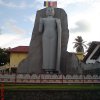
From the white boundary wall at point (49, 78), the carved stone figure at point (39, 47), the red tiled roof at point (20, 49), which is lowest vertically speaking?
the white boundary wall at point (49, 78)

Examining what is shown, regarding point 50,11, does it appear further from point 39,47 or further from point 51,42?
point 39,47

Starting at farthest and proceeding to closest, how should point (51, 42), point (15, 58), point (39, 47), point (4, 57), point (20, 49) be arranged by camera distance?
1. point (20, 49)
2. point (4, 57)
3. point (15, 58)
4. point (39, 47)
5. point (51, 42)

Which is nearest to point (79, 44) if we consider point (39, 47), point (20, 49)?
point (20, 49)

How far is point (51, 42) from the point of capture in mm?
33406

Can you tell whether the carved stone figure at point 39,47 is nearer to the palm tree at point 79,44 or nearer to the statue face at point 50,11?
the statue face at point 50,11

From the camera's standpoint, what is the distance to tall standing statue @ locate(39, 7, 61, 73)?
33.1m

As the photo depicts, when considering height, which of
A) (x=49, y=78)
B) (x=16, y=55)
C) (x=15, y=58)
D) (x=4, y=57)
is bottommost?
(x=49, y=78)

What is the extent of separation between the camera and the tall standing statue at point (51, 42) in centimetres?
3309

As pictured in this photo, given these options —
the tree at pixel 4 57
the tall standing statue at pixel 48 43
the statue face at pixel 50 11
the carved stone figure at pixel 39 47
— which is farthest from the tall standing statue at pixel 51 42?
the tree at pixel 4 57

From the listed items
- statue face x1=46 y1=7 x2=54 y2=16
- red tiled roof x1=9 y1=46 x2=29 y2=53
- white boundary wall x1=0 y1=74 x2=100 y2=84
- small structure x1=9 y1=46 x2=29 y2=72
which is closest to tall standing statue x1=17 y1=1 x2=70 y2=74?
statue face x1=46 y1=7 x2=54 y2=16
